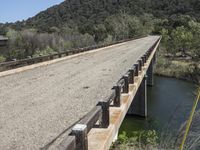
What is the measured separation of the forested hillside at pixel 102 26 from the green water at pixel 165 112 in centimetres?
1634

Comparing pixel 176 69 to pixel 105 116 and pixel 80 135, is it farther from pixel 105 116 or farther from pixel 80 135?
pixel 80 135

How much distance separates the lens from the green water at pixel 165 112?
63.6 feet

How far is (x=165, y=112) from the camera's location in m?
23.5

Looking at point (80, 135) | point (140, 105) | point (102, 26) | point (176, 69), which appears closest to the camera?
point (80, 135)

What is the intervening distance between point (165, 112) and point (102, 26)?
195 feet

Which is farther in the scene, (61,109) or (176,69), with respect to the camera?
(176,69)

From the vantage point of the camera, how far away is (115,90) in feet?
22.7

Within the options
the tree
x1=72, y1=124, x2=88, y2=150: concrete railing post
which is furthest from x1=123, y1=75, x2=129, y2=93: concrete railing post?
the tree

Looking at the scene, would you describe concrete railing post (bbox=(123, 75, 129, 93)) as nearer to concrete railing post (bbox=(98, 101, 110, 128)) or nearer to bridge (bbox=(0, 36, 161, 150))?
bridge (bbox=(0, 36, 161, 150))

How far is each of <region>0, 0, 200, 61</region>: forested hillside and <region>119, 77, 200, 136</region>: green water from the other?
16341 mm

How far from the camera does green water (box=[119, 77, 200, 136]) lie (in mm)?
19375

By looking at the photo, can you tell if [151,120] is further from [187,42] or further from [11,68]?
[187,42]

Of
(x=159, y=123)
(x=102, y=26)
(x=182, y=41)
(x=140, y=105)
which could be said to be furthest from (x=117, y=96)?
(x=102, y=26)

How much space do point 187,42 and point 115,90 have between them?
49.9 m
